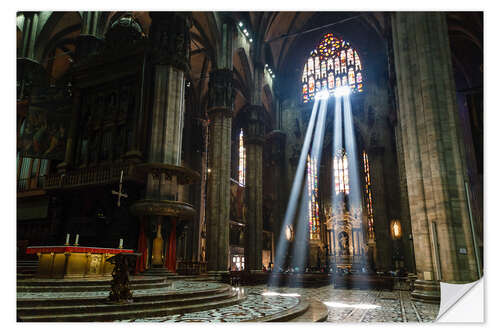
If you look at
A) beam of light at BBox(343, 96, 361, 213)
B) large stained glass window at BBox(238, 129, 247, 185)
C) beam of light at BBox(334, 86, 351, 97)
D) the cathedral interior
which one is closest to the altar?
the cathedral interior

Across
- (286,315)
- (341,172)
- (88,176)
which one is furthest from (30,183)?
(341,172)

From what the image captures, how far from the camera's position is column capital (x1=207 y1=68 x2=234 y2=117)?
702 inches

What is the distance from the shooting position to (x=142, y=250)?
1127 cm

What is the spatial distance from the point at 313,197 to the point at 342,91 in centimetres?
876

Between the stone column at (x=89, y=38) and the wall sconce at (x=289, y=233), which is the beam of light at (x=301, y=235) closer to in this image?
the wall sconce at (x=289, y=233)

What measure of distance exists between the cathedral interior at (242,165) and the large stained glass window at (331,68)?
117 mm

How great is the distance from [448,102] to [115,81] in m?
12.6

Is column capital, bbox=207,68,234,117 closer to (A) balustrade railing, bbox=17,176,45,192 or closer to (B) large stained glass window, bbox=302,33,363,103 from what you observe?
(A) balustrade railing, bbox=17,176,45,192
